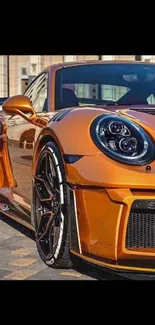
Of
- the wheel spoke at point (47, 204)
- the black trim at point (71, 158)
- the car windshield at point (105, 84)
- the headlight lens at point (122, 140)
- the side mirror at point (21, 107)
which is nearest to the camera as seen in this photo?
the headlight lens at point (122, 140)

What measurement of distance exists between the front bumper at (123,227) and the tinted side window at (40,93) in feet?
4.56

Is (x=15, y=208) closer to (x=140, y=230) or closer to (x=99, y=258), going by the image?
(x=99, y=258)

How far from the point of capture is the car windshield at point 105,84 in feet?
12.4

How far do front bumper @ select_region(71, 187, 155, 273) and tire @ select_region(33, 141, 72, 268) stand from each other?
279mm

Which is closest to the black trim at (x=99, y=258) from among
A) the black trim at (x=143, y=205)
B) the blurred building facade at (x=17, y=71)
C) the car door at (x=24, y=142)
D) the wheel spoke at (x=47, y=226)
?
the black trim at (x=143, y=205)

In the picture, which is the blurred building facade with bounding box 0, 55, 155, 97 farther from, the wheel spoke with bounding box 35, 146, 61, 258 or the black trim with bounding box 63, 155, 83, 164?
the black trim with bounding box 63, 155, 83, 164

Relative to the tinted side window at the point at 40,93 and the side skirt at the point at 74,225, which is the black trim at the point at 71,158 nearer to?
the side skirt at the point at 74,225

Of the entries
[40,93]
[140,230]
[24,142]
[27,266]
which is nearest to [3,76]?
[40,93]

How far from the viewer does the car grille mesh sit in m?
2.50

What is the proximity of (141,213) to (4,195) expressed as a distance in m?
2.24

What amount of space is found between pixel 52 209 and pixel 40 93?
1.35 m

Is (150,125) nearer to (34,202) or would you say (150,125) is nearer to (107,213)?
(107,213)

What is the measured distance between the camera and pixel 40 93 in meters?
4.14
